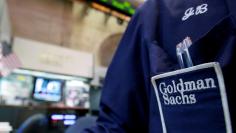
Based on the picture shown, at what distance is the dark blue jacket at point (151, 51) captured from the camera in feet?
1.13

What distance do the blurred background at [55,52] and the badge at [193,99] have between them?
2073 mm

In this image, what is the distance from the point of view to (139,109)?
447mm

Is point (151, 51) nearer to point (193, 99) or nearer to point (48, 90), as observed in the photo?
point (193, 99)

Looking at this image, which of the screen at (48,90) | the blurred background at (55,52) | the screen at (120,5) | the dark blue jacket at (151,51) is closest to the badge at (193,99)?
the dark blue jacket at (151,51)

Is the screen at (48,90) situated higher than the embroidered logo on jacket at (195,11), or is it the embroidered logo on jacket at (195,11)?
the screen at (48,90)

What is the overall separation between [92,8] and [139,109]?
4032 millimetres

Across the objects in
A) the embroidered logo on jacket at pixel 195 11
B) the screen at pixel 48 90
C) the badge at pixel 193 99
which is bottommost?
the badge at pixel 193 99

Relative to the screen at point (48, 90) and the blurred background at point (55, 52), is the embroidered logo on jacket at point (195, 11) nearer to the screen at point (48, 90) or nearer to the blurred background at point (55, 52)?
the blurred background at point (55, 52)

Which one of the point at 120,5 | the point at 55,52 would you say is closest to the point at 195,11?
the point at 55,52

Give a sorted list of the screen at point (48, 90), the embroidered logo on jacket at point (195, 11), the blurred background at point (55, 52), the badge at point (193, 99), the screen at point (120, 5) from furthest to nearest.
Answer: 1. the screen at point (120, 5)
2. the screen at point (48, 90)
3. the blurred background at point (55, 52)
4. the embroidered logo on jacket at point (195, 11)
5. the badge at point (193, 99)

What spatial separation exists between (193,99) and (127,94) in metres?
0.14

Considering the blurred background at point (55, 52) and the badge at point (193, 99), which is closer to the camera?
the badge at point (193, 99)

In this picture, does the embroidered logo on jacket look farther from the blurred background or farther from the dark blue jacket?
the blurred background

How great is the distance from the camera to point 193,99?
33cm
